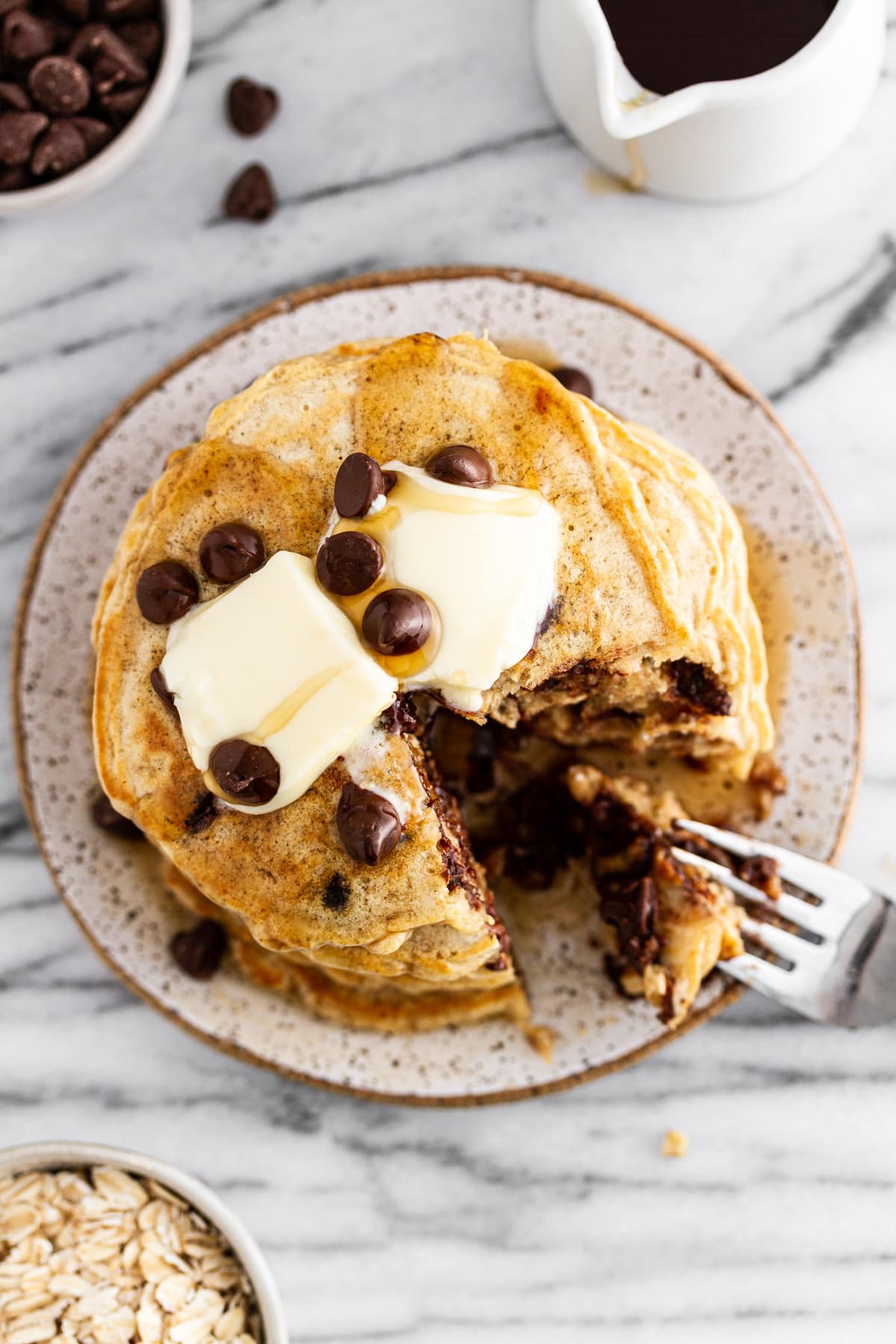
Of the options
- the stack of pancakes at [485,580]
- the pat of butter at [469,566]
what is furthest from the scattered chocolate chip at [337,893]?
the pat of butter at [469,566]

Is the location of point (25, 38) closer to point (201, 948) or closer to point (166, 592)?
point (166, 592)

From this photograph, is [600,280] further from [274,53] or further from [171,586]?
[171,586]

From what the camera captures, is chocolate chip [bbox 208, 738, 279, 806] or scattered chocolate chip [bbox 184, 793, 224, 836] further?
scattered chocolate chip [bbox 184, 793, 224, 836]

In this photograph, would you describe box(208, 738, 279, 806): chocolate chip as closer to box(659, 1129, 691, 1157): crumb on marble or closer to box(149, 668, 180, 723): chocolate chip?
box(149, 668, 180, 723): chocolate chip

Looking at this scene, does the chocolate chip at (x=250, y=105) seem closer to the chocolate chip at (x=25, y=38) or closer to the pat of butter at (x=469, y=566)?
the chocolate chip at (x=25, y=38)

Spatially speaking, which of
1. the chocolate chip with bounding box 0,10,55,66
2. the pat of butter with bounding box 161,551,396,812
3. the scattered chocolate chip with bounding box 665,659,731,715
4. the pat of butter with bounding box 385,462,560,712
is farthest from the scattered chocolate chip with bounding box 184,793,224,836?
the chocolate chip with bounding box 0,10,55,66

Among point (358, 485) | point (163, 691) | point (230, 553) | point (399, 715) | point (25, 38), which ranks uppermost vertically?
point (25, 38)

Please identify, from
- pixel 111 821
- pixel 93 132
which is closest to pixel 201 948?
pixel 111 821
